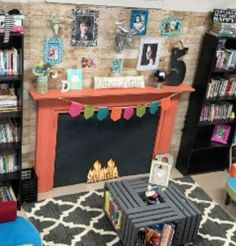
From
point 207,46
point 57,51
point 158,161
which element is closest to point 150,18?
point 207,46

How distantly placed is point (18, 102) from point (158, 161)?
58.3 inches

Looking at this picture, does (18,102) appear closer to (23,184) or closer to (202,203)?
(23,184)

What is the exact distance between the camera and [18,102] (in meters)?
3.77

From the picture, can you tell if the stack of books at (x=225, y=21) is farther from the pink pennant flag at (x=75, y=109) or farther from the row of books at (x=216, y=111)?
the pink pennant flag at (x=75, y=109)

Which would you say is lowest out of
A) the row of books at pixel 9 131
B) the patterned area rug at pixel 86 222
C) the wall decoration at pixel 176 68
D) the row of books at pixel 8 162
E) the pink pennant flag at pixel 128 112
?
the patterned area rug at pixel 86 222

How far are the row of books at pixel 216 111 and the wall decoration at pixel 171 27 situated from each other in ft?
3.22

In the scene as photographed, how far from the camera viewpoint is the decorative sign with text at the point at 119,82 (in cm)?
421

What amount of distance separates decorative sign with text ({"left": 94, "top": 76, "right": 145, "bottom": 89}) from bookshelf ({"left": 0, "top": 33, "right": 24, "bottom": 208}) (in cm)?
86

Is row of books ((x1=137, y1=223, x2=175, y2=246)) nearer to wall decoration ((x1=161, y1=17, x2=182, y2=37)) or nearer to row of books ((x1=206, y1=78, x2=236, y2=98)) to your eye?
row of books ((x1=206, y1=78, x2=236, y2=98))

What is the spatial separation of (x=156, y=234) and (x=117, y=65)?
1.77m

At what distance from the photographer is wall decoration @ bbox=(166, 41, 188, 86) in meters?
4.43

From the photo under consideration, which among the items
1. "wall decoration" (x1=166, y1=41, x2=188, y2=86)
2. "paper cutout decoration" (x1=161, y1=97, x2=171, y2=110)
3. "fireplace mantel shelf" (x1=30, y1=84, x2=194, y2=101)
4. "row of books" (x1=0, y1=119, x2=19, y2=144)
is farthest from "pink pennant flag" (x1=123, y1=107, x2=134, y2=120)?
"row of books" (x1=0, y1=119, x2=19, y2=144)

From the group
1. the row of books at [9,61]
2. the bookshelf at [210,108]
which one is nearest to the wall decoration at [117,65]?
the bookshelf at [210,108]

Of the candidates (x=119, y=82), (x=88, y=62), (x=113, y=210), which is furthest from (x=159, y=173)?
(x=88, y=62)
